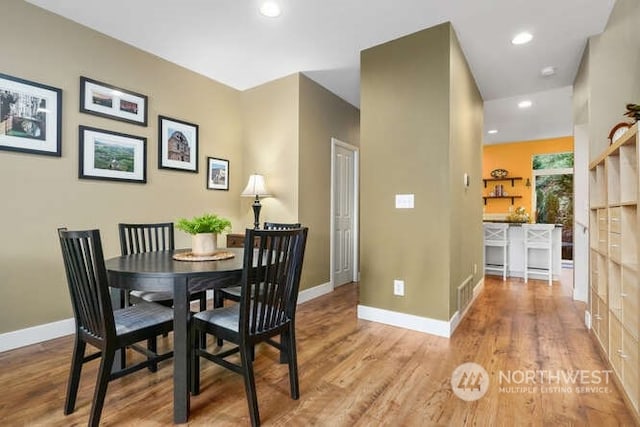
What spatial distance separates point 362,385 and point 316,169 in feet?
8.18

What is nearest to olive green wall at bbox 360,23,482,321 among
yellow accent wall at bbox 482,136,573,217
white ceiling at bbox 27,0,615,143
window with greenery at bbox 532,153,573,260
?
white ceiling at bbox 27,0,615,143

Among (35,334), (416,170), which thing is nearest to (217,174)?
(35,334)

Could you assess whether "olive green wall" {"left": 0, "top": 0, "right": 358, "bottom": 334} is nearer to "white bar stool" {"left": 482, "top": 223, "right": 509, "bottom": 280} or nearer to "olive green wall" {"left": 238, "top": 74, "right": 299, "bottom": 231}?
"olive green wall" {"left": 238, "top": 74, "right": 299, "bottom": 231}

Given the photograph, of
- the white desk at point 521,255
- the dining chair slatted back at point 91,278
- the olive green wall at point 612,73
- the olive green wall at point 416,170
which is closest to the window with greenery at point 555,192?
the white desk at point 521,255

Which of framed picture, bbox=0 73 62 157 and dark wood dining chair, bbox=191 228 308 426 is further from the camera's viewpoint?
framed picture, bbox=0 73 62 157

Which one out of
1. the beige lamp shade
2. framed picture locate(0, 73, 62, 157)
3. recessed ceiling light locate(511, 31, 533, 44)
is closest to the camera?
framed picture locate(0, 73, 62, 157)

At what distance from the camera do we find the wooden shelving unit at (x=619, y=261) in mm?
1562

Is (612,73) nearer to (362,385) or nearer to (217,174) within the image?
(362,385)

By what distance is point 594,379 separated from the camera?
1944 millimetres

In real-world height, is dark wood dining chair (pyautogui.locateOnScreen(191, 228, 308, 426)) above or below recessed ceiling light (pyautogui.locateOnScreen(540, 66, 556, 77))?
below

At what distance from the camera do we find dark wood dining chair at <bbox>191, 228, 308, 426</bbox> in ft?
4.91

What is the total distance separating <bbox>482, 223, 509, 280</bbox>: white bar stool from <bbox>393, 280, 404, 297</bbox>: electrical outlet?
266cm

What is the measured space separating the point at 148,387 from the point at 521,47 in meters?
3.98

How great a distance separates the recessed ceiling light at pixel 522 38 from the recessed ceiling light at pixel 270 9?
2063 mm
